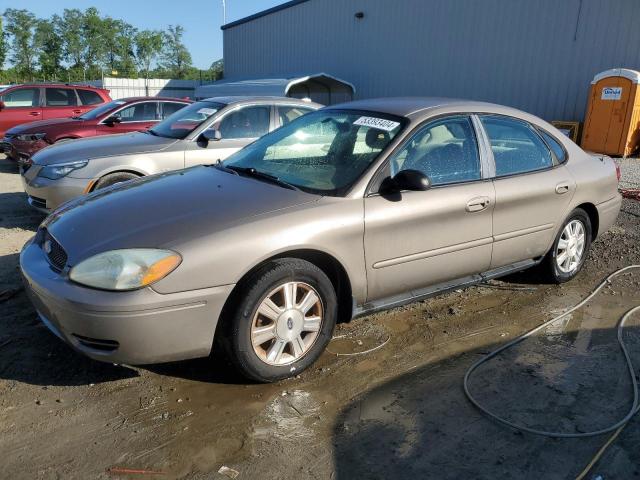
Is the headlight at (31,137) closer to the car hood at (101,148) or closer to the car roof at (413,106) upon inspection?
the car hood at (101,148)

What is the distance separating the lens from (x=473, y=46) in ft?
54.5

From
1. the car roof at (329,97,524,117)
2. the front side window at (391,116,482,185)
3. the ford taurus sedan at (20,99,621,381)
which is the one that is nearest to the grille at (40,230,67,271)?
the ford taurus sedan at (20,99,621,381)

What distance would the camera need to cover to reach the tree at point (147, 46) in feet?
244

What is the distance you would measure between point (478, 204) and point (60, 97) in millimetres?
12072

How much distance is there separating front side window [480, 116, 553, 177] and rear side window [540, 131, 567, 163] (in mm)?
73

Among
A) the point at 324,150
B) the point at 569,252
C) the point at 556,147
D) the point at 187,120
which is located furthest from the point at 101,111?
the point at 569,252

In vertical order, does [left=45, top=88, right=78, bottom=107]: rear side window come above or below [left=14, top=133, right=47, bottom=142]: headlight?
above

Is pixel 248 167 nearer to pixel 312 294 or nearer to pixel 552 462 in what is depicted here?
pixel 312 294

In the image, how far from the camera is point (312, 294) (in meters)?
3.13

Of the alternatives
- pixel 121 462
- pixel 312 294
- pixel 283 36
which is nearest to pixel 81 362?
pixel 121 462

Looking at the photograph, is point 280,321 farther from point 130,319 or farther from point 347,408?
point 130,319

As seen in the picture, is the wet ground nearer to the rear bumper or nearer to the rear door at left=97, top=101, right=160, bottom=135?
the rear bumper

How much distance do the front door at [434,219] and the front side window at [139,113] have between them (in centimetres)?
709

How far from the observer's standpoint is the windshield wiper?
3.43m
